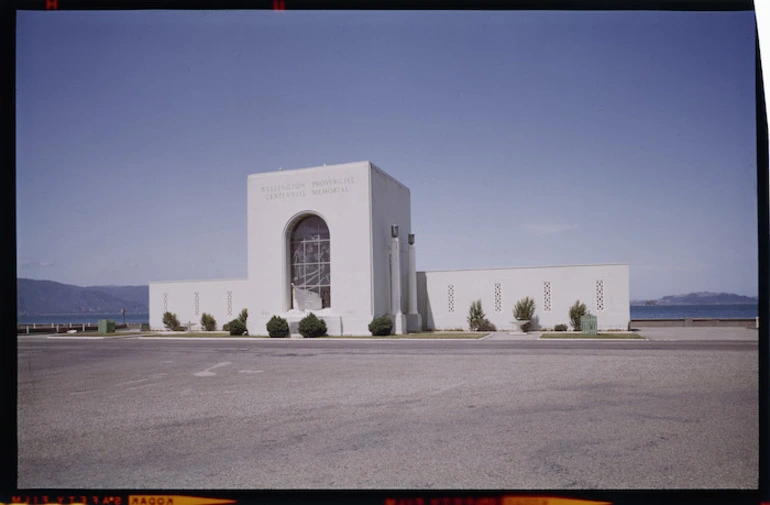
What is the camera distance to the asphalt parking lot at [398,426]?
4.88 meters

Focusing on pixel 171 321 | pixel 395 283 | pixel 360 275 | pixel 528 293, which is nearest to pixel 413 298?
pixel 395 283

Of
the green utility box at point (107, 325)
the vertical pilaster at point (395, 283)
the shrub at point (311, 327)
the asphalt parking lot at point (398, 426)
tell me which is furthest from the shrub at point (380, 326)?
the green utility box at point (107, 325)

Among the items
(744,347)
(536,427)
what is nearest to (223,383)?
(536,427)

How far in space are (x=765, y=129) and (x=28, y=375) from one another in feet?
47.3

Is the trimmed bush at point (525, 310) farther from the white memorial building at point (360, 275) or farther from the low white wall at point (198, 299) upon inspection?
the low white wall at point (198, 299)

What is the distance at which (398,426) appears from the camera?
6.59 meters

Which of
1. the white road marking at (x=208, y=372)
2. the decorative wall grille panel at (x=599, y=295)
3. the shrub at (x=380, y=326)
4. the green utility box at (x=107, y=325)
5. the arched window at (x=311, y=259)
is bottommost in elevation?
the green utility box at (x=107, y=325)

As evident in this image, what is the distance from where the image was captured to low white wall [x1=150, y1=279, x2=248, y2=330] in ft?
105

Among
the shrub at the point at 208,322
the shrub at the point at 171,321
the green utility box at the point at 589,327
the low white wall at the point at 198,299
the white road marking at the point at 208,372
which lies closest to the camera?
the white road marking at the point at 208,372

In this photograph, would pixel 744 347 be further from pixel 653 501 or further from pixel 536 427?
pixel 653 501

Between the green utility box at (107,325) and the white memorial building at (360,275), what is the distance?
871cm

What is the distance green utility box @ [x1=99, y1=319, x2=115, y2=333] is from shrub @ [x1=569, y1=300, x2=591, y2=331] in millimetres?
25715

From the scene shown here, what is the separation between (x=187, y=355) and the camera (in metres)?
16.4

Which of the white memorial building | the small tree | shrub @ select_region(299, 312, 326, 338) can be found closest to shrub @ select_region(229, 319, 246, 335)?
the small tree
